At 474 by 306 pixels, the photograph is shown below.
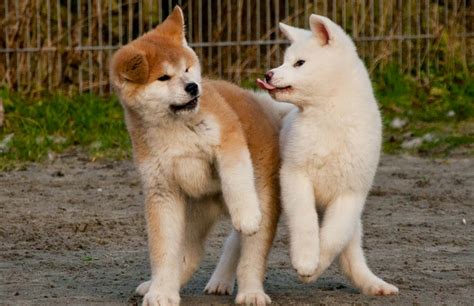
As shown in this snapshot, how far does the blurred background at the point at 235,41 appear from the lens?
1348cm

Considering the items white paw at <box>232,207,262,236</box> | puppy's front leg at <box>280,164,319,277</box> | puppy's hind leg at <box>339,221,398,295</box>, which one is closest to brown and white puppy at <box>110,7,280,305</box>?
white paw at <box>232,207,262,236</box>

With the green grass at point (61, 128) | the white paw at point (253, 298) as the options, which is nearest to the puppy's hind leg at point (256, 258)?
the white paw at point (253, 298)

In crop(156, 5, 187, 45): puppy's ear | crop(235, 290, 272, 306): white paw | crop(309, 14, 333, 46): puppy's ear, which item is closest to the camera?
crop(235, 290, 272, 306): white paw

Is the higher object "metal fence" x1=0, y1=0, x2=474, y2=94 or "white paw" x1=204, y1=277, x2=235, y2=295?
"white paw" x1=204, y1=277, x2=235, y2=295

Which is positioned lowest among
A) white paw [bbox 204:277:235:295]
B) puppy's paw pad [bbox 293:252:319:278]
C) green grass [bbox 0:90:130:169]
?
green grass [bbox 0:90:130:169]

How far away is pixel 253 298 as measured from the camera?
6.15 meters

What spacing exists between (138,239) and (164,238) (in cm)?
203

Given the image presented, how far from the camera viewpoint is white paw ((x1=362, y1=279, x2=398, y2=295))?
6340mm

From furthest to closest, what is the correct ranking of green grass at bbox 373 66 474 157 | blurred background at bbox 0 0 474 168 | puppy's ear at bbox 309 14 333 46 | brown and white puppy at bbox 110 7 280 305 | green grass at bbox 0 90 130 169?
blurred background at bbox 0 0 474 168 < green grass at bbox 373 66 474 157 < green grass at bbox 0 90 130 169 < puppy's ear at bbox 309 14 333 46 < brown and white puppy at bbox 110 7 280 305

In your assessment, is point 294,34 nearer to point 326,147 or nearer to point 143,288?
point 326,147

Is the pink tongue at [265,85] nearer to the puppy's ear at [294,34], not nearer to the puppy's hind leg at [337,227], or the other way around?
the puppy's ear at [294,34]

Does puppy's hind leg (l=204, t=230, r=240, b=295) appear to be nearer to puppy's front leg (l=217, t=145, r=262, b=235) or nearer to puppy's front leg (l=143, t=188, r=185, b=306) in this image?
puppy's front leg (l=143, t=188, r=185, b=306)

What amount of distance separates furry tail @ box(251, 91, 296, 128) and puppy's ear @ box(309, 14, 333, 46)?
0.53m

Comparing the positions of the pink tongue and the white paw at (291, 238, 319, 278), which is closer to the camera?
the white paw at (291, 238, 319, 278)
